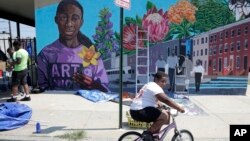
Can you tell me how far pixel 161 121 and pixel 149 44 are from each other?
22.6ft

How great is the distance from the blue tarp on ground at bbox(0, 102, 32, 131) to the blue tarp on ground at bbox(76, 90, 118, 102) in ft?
10.6

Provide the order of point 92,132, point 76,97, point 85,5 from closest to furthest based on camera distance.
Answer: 1. point 92,132
2. point 76,97
3. point 85,5

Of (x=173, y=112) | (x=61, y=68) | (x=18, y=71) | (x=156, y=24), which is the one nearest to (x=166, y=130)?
(x=173, y=112)

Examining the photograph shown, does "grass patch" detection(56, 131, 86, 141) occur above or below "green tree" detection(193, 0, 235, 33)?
below

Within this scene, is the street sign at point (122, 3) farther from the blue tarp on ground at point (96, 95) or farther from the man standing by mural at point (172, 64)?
the man standing by mural at point (172, 64)

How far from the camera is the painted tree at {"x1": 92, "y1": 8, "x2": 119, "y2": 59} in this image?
44.4 ft

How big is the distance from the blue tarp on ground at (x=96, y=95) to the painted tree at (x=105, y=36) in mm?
1310

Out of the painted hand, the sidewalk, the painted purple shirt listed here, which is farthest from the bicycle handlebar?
the painted hand

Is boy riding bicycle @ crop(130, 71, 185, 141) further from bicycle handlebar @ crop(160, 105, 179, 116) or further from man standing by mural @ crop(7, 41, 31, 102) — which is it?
man standing by mural @ crop(7, 41, 31, 102)

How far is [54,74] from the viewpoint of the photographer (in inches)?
543

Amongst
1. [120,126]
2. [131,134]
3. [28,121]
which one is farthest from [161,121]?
[28,121]

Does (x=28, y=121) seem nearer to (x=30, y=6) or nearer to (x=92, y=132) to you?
(x=92, y=132)

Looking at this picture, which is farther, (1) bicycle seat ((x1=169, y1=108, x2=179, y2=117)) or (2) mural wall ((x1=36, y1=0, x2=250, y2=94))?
(2) mural wall ((x1=36, y1=0, x2=250, y2=94))

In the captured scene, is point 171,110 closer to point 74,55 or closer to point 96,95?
point 96,95
